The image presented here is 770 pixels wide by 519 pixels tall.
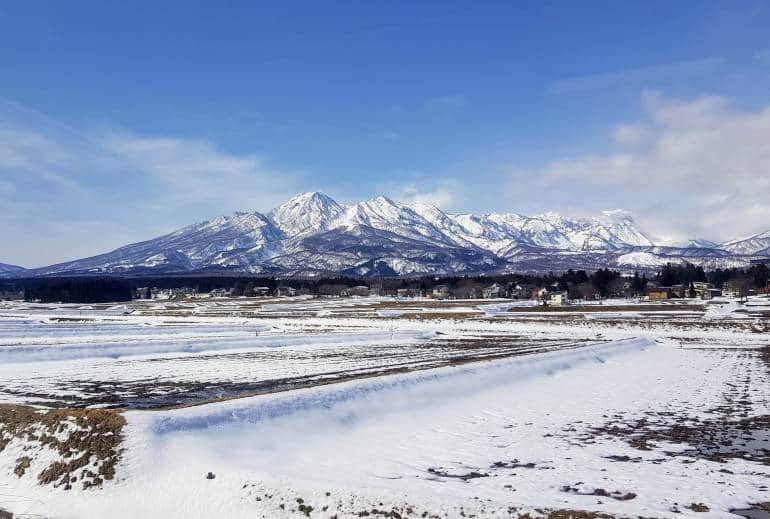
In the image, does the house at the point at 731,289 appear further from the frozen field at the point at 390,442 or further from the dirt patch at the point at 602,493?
the dirt patch at the point at 602,493

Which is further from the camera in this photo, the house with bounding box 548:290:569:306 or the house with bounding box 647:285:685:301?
the house with bounding box 647:285:685:301

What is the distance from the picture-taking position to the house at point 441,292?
170 m

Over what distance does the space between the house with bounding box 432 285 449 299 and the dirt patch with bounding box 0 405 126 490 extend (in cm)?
15520

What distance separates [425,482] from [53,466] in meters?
9.16

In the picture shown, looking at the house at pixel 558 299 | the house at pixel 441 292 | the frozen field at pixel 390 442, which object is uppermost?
the house at pixel 441 292

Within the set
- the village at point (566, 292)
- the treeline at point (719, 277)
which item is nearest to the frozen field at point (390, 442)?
the village at point (566, 292)

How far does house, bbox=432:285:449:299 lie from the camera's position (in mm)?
170250

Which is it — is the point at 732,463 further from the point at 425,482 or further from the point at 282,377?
the point at 282,377

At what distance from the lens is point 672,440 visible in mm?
15062

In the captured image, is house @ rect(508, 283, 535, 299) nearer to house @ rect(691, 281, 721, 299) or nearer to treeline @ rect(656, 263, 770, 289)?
treeline @ rect(656, 263, 770, 289)

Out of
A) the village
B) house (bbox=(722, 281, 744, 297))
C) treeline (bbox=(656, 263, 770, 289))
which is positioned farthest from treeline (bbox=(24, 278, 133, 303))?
house (bbox=(722, 281, 744, 297))

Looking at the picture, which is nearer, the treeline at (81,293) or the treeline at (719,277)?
the treeline at (719,277)

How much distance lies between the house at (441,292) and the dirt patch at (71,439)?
155 m

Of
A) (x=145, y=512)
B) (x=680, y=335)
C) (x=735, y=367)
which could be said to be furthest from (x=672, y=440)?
(x=680, y=335)
